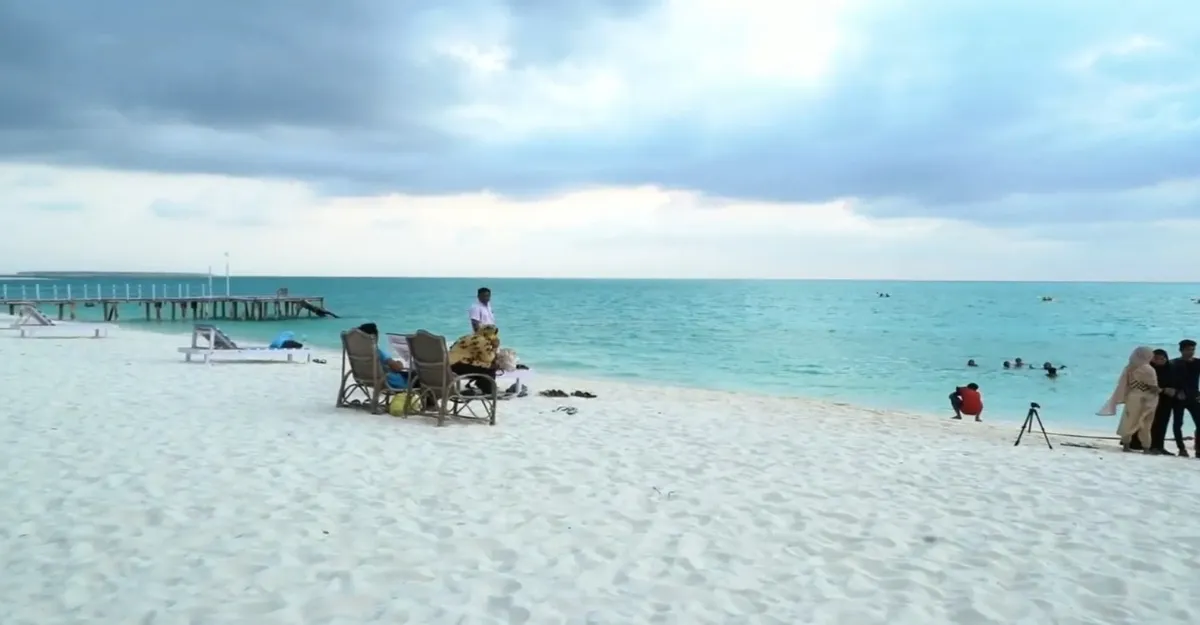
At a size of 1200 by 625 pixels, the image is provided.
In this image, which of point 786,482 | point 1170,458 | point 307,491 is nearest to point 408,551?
point 307,491

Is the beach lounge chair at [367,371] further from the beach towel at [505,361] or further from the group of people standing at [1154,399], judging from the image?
the group of people standing at [1154,399]

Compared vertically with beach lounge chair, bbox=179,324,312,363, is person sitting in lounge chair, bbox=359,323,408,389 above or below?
above

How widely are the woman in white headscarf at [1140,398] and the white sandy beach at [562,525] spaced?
71 cm

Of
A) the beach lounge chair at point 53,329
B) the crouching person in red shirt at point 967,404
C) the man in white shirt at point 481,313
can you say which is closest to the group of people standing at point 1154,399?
the crouching person in red shirt at point 967,404

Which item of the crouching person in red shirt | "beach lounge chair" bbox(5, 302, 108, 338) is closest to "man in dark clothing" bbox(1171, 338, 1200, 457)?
the crouching person in red shirt

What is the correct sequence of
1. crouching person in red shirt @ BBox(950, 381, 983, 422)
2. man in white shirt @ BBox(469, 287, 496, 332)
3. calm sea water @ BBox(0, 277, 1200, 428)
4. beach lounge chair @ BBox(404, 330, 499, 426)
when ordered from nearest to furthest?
beach lounge chair @ BBox(404, 330, 499, 426) < man in white shirt @ BBox(469, 287, 496, 332) < crouching person in red shirt @ BBox(950, 381, 983, 422) < calm sea water @ BBox(0, 277, 1200, 428)

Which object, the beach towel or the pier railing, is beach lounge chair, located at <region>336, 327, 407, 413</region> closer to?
the beach towel

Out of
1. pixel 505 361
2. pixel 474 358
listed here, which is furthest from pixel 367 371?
pixel 505 361

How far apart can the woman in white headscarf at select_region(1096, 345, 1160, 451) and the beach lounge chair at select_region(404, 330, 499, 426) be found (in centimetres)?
623

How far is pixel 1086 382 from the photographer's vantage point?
22281mm

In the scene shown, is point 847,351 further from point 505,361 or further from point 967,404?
point 505,361

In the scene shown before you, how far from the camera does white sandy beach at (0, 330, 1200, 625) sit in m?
3.47

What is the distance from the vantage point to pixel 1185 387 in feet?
27.8

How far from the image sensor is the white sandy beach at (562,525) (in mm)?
3471
